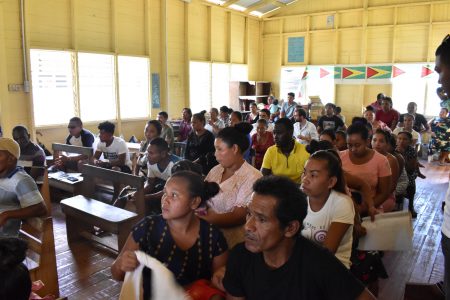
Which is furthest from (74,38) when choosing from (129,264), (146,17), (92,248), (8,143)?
(129,264)

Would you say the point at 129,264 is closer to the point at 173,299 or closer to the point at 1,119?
the point at 173,299

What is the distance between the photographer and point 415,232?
4637 mm

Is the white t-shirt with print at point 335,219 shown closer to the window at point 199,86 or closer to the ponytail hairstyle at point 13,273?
the ponytail hairstyle at point 13,273

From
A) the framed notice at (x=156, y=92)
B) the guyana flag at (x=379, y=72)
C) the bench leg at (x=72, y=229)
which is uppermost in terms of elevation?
the guyana flag at (x=379, y=72)

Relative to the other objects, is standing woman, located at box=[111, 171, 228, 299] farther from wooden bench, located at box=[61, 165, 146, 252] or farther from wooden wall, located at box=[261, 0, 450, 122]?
wooden wall, located at box=[261, 0, 450, 122]

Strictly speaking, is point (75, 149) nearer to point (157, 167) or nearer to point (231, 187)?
point (157, 167)

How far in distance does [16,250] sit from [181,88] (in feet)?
30.2

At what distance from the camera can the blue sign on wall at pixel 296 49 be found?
12.9m

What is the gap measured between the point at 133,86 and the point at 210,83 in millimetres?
2818

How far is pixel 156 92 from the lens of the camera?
32.4 feet

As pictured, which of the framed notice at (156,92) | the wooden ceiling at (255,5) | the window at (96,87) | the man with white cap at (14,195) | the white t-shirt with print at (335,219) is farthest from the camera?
the wooden ceiling at (255,5)

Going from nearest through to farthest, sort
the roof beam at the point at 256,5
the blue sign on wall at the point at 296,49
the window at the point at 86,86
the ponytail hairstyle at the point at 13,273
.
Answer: the ponytail hairstyle at the point at 13,273 → the window at the point at 86,86 → the roof beam at the point at 256,5 → the blue sign on wall at the point at 296,49

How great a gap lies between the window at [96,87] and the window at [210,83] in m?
2.60

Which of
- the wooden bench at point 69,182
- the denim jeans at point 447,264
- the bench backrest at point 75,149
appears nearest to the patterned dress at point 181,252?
the denim jeans at point 447,264
